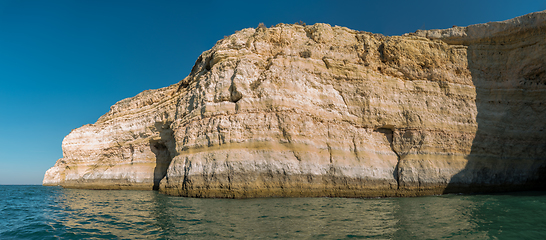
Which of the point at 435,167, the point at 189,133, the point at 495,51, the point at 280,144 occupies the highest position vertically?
the point at 495,51

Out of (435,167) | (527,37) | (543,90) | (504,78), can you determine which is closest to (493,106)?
(504,78)

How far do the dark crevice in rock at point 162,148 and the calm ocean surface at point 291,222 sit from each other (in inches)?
384

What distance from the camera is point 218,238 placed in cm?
578

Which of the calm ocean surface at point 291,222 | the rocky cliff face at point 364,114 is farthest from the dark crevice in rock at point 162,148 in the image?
the calm ocean surface at point 291,222

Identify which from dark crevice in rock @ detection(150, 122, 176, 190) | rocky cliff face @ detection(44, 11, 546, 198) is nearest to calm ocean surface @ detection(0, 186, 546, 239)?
rocky cliff face @ detection(44, 11, 546, 198)

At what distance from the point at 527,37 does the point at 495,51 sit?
1528 mm

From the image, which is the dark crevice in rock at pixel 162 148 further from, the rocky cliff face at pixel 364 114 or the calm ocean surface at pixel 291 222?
the calm ocean surface at pixel 291 222

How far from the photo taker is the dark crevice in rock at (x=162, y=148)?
1945 cm

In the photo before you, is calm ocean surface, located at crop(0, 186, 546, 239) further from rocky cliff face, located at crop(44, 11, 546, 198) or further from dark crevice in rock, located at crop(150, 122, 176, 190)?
dark crevice in rock, located at crop(150, 122, 176, 190)

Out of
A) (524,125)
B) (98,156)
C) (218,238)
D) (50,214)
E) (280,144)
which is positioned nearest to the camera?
(218,238)

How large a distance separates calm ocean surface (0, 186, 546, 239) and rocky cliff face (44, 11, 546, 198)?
336cm

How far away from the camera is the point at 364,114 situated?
1502cm

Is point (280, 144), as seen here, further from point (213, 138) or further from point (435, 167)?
point (435, 167)

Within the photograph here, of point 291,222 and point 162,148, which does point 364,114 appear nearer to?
point 291,222
